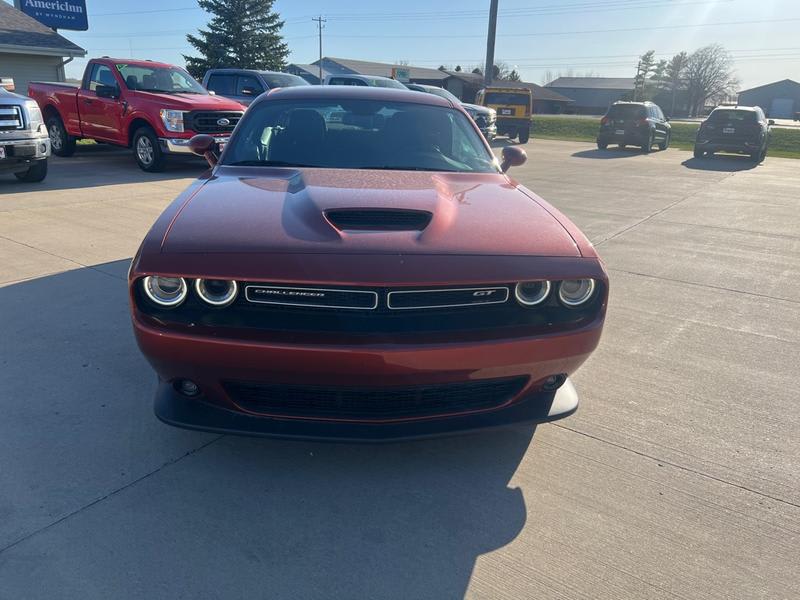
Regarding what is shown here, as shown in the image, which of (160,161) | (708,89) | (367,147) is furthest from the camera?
(708,89)

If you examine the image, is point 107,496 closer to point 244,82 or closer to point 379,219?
point 379,219

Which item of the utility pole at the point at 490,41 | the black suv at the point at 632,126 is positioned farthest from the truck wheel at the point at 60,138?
the utility pole at the point at 490,41

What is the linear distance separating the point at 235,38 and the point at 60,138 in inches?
1274

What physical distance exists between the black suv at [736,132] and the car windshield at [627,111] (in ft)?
7.64

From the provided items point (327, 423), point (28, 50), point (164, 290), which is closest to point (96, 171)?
point (164, 290)

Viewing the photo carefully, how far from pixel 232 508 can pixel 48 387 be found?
1534 mm

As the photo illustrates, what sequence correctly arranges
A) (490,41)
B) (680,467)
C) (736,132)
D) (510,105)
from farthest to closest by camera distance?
(490,41), (510,105), (736,132), (680,467)

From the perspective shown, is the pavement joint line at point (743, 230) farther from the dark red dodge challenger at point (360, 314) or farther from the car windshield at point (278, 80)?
the car windshield at point (278, 80)

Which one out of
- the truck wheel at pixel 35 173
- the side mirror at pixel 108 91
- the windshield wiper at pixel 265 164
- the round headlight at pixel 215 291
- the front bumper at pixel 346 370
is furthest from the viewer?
the side mirror at pixel 108 91

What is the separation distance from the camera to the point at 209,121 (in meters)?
10.8

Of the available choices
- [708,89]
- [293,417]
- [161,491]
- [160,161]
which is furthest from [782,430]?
[708,89]

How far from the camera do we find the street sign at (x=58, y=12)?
72.7ft

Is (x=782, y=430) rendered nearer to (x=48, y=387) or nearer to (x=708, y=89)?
(x=48, y=387)

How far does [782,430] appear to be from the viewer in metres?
3.07
